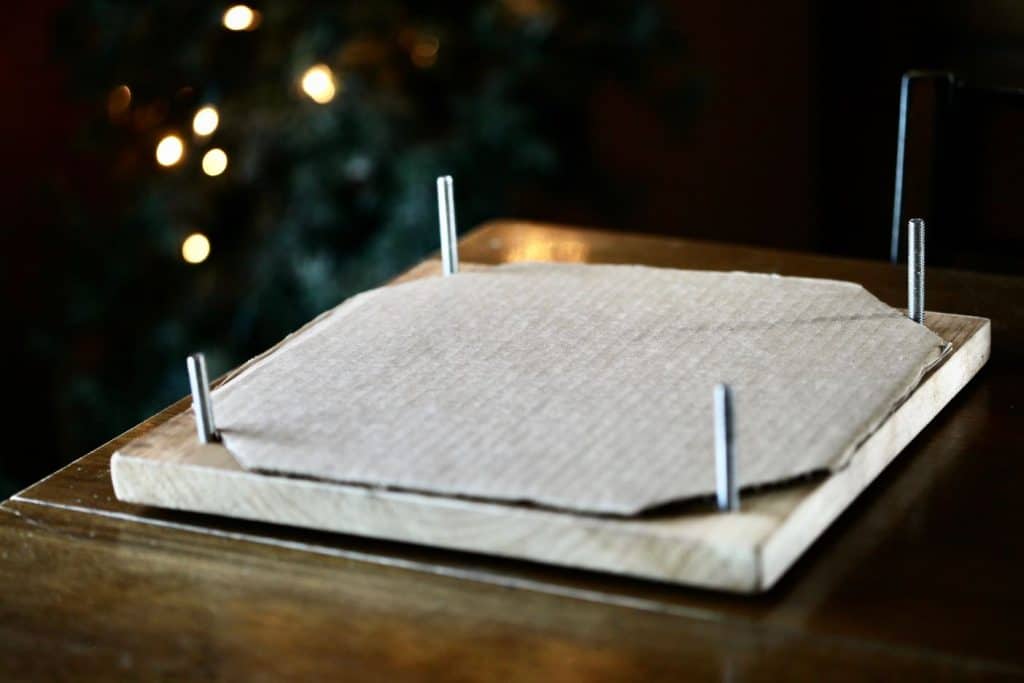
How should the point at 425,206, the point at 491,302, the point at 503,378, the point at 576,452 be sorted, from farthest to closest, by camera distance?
the point at 425,206, the point at 491,302, the point at 503,378, the point at 576,452

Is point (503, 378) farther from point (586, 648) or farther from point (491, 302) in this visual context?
point (586, 648)

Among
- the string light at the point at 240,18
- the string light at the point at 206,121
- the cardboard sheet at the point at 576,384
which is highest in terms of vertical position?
the string light at the point at 240,18

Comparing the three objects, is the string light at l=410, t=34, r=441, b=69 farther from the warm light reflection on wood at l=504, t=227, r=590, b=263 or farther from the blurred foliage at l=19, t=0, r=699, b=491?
the warm light reflection on wood at l=504, t=227, r=590, b=263

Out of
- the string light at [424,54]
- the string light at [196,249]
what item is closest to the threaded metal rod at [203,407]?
the string light at [424,54]

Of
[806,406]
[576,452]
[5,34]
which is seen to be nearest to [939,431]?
[806,406]

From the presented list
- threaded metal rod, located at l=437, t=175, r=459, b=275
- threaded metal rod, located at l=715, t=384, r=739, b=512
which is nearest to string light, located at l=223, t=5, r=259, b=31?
threaded metal rod, located at l=437, t=175, r=459, b=275

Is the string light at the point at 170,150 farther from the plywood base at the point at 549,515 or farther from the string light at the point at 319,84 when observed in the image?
the plywood base at the point at 549,515
